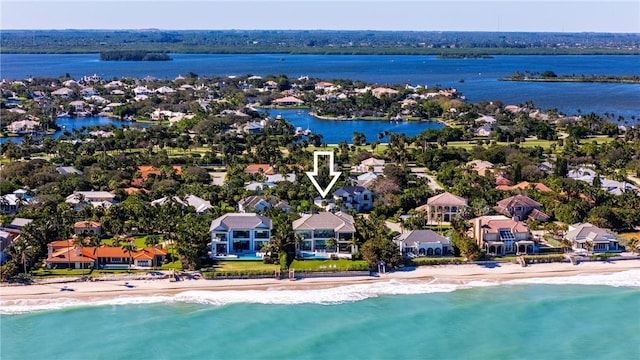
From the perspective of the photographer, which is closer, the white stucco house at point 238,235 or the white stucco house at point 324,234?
the white stucco house at point 238,235

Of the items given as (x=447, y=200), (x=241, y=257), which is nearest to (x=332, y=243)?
(x=241, y=257)

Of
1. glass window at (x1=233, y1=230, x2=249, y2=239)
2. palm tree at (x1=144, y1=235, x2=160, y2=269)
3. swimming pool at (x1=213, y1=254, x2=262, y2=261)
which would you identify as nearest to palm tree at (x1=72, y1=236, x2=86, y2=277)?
palm tree at (x1=144, y1=235, x2=160, y2=269)

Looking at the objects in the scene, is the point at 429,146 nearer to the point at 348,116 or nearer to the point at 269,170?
the point at 269,170

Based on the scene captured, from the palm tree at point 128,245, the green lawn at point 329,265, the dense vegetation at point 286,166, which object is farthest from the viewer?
the dense vegetation at point 286,166

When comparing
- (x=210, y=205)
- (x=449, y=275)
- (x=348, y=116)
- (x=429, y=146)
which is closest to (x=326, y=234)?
(x=449, y=275)

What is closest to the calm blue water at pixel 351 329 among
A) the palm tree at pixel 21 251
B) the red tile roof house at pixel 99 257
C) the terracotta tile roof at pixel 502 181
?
the palm tree at pixel 21 251

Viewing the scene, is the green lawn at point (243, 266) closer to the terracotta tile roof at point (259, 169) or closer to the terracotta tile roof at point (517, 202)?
the terracotta tile roof at point (517, 202)

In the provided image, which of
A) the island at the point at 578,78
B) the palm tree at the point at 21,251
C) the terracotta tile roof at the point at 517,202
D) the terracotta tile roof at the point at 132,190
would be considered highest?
the island at the point at 578,78
